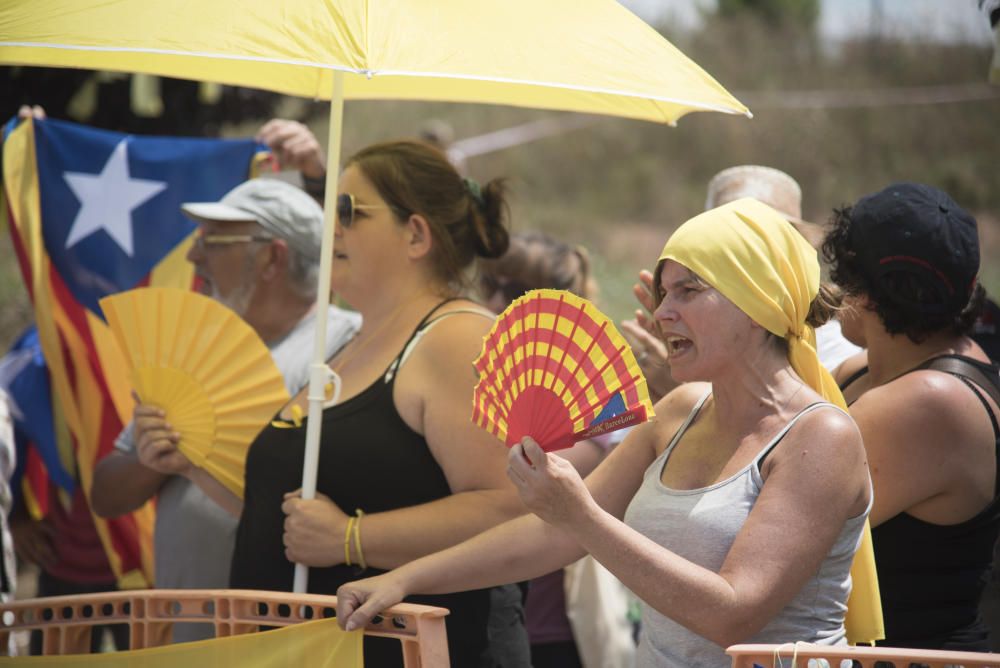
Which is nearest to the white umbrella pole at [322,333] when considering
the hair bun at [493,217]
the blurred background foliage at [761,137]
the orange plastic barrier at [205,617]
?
the orange plastic barrier at [205,617]

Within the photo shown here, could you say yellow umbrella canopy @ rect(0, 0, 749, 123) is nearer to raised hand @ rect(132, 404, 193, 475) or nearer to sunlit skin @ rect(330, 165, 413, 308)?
sunlit skin @ rect(330, 165, 413, 308)

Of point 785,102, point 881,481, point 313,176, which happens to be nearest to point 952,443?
point 881,481

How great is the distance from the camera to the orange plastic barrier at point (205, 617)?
2.03 meters

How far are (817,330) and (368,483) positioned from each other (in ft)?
4.83

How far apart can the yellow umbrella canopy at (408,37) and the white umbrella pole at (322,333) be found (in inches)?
15.2

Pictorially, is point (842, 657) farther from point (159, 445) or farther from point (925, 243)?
point (159, 445)

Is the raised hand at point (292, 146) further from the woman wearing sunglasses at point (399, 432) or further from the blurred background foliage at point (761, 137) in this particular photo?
the blurred background foliage at point (761, 137)

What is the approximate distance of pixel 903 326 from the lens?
2447 millimetres

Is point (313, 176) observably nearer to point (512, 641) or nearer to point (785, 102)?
point (512, 641)

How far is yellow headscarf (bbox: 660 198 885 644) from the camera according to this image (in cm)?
198

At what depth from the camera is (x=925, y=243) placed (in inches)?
93.4

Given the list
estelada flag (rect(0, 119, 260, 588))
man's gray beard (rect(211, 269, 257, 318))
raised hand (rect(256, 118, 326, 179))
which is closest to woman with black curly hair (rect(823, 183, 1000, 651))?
man's gray beard (rect(211, 269, 257, 318))

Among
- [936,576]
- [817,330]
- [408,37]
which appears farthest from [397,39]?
[817,330]

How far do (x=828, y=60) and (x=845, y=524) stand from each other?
18858mm
